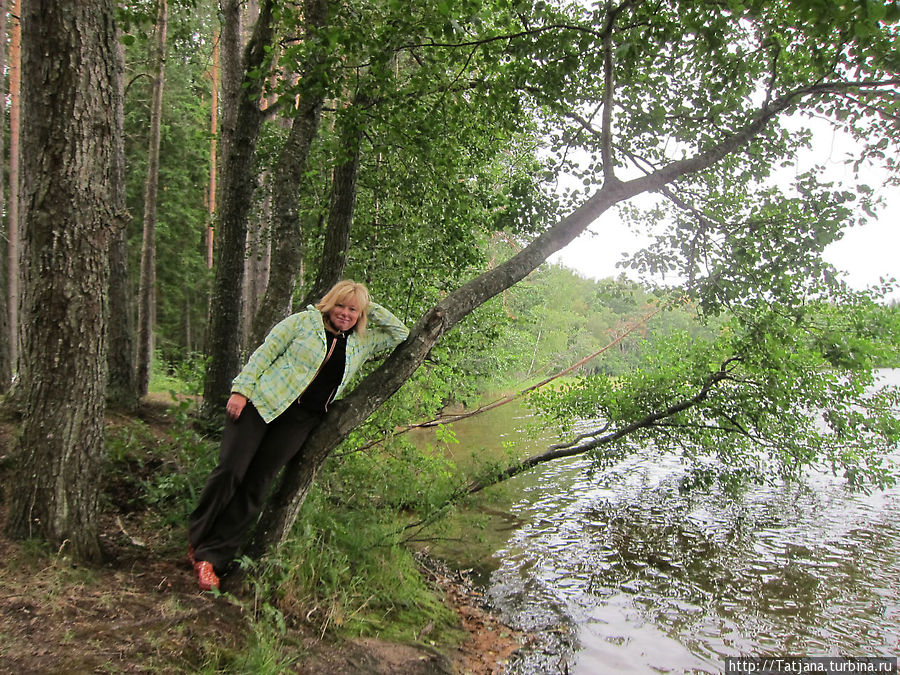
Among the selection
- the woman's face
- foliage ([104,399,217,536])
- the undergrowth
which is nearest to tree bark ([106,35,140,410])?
the undergrowth

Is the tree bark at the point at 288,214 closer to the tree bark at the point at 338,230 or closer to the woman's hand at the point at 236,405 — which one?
the tree bark at the point at 338,230

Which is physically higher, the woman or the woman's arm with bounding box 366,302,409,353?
the woman's arm with bounding box 366,302,409,353

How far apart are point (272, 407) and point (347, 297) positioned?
0.86m

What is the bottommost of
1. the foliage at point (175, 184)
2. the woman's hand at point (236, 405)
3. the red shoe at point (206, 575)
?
the red shoe at point (206, 575)

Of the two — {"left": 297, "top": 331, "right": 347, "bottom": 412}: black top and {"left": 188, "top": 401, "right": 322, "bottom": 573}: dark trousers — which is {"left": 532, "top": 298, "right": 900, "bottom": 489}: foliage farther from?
{"left": 188, "top": 401, "right": 322, "bottom": 573}: dark trousers

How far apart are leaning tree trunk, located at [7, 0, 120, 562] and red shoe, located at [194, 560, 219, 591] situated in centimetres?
64

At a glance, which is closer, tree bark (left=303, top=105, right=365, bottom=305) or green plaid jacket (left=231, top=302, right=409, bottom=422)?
green plaid jacket (left=231, top=302, right=409, bottom=422)

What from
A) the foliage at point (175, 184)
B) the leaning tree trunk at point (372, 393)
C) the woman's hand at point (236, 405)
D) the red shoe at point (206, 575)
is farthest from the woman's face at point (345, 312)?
the foliage at point (175, 184)

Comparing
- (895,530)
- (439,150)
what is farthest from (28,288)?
(895,530)

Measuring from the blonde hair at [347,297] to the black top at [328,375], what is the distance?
0.47 feet

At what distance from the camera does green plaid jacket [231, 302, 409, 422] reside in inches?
137

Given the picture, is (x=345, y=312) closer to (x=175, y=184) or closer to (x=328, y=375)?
(x=328, y=375)

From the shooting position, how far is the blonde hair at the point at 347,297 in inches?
146

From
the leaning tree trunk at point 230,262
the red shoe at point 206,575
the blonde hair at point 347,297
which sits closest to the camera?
the red shoe at point 206,575
